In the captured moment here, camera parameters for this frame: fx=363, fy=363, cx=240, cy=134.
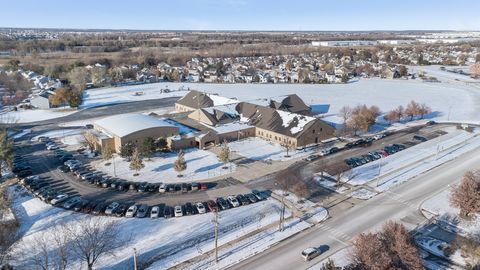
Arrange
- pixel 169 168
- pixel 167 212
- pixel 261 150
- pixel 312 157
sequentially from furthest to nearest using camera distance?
pixel 261 150, pixel 312 157, pixel 169 168, pixel 167 212

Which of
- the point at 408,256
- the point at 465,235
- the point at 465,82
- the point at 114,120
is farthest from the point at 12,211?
the point at 465,82

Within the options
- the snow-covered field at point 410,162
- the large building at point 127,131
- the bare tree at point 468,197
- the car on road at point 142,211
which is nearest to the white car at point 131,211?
the car on road at point 142,211

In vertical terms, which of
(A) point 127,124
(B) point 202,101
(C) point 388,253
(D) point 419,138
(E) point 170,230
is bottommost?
(E) point 170,230

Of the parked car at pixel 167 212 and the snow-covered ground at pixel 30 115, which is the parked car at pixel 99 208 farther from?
the snow-covered ground at pixel 30 115

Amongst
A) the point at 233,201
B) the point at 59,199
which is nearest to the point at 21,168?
the point at 59,199

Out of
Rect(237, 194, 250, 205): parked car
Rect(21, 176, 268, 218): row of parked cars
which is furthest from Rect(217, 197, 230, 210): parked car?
Rect(237, 194, 250, 205): parked car

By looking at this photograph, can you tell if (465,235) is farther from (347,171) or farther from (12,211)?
(12,211)

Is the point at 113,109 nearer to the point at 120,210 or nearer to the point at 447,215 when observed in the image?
the point at 120,210
